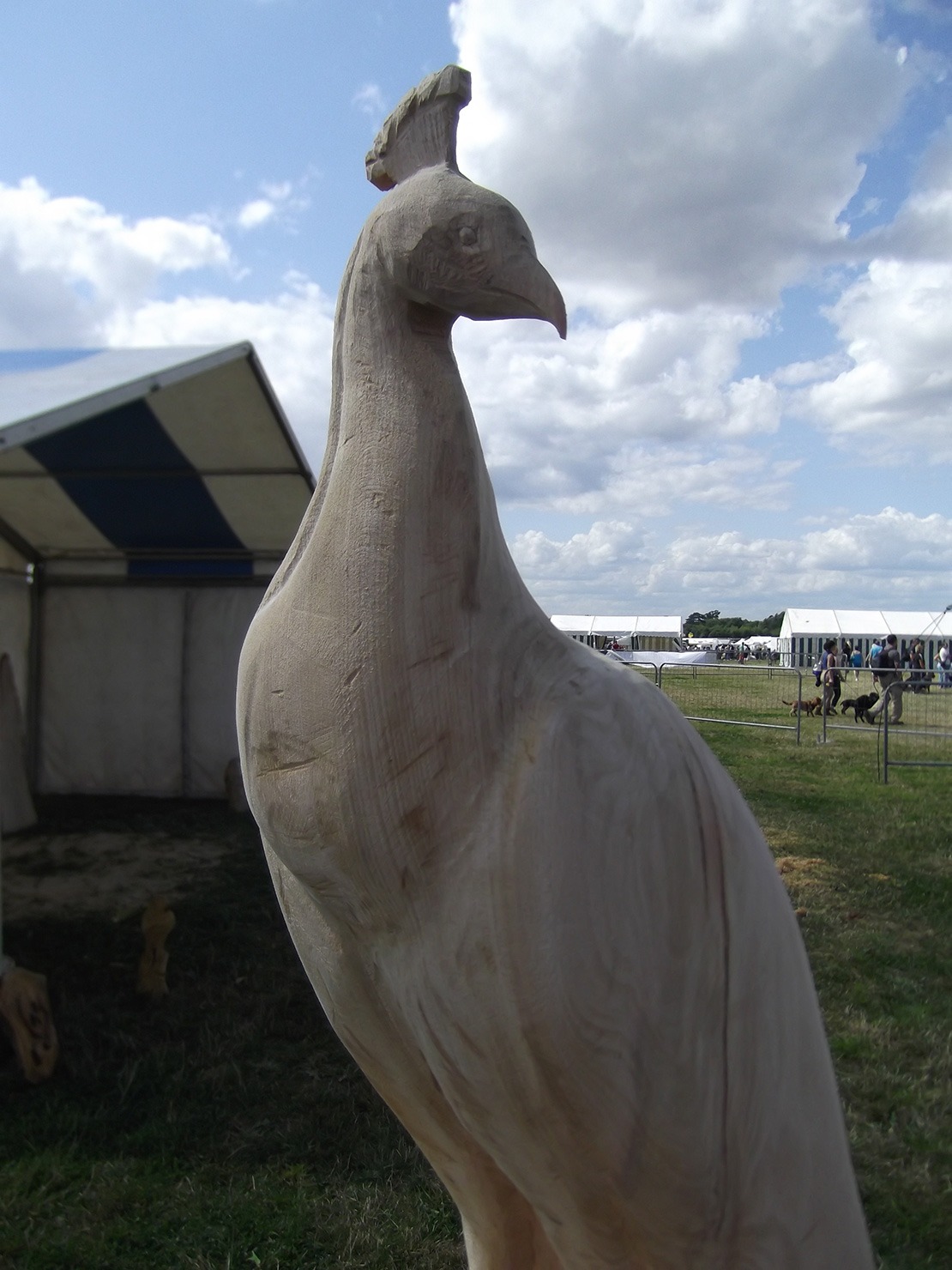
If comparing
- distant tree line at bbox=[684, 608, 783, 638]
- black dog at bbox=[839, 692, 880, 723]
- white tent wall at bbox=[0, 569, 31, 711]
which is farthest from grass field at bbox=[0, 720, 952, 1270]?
distant tree line at bbox=[684, 608, 783, 638]

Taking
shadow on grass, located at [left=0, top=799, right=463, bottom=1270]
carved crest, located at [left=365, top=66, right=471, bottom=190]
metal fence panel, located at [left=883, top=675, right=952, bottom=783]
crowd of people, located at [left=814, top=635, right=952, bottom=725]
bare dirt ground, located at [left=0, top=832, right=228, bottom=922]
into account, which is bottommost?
shadow on grass, located at [left=0, top=799, right=463, bottom=1270]

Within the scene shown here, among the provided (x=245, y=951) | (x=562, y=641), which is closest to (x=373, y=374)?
(x=562, y=641)

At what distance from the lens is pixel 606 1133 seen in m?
0.94

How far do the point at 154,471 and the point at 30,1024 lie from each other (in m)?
3.43

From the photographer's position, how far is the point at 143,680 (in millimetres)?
7664

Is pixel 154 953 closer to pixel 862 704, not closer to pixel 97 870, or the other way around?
pixel 97 870

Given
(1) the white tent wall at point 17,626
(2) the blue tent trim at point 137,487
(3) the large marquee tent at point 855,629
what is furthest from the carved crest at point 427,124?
(3) the large marquee tent at point 855,629

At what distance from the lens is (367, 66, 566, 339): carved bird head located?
36.4 inches

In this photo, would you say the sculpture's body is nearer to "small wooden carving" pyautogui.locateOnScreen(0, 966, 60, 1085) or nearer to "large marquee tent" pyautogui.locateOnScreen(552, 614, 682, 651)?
"small wooden carving" pyautogui.locateOnScreen(0, 966, 60, 1085)

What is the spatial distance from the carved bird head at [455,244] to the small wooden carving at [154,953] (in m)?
3.69

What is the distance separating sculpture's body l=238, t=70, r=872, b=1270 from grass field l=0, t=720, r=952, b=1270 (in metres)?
1.75

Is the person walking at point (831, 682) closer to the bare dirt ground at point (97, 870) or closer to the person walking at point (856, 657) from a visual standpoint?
the person walking at point (856, 657)

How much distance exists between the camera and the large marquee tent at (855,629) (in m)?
24.2

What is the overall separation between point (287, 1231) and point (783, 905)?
208cm
